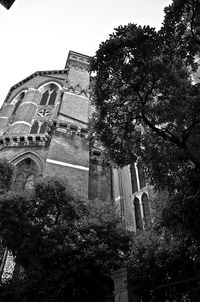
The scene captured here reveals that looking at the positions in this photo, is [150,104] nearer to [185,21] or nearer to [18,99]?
[185,21]

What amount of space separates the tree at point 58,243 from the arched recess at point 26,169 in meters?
6.01

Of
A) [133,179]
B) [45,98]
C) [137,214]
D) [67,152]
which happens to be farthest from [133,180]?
[45,98]

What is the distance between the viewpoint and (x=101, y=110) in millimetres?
8570

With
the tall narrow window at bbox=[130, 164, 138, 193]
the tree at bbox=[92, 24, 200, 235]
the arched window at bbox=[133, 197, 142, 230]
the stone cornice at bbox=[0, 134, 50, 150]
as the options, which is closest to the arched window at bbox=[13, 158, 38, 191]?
the stone cornice at bbox=[0, 134, 50, 150]

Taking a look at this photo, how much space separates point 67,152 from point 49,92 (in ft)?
34.1

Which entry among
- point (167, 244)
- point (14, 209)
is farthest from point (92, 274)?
point (14, 209)

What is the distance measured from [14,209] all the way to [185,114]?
5979mm

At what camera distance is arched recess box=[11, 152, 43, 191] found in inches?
639

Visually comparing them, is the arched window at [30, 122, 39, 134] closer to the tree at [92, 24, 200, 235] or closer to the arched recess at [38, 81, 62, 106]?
the arched recess at [38, 81, 62, 106]

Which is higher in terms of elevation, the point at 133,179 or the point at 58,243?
the point at 133,179

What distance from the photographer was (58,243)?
9203 millimetres

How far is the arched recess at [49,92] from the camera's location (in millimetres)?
→ 24531

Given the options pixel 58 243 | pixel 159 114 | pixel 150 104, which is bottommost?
pixel 58 243

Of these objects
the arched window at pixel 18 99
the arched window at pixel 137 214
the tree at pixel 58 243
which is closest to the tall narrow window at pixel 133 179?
the arched window at pixel 137 214
